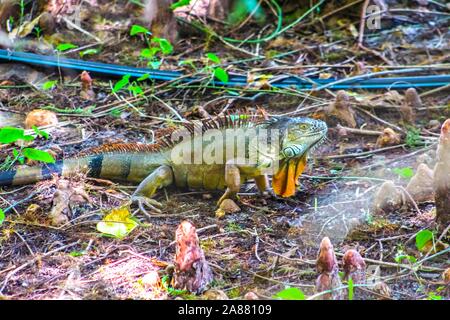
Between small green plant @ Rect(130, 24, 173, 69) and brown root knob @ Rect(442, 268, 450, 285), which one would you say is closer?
brown root knob @ Rect(442, 268, 450, 285)

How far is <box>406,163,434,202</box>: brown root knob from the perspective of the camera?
537 cm

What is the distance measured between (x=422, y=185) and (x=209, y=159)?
172cm

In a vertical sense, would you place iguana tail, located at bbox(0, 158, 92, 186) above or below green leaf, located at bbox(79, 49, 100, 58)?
below

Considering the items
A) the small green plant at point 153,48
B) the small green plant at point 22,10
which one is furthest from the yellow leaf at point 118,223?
the small green plant at point 22,10

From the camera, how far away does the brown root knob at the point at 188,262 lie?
410 centimetres

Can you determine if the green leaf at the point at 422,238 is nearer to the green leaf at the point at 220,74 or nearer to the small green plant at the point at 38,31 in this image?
Result: the green leaf at the point at 220,74

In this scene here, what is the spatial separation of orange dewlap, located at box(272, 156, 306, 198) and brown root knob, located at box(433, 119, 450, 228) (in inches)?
53.7

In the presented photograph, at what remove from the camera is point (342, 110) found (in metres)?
7.09

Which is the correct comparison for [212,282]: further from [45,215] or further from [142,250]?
[45,215]

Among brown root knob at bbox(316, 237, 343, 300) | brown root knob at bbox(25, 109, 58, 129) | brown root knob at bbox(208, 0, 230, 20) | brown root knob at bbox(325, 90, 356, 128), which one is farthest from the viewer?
brown root knob at bbox(208, 0, 230, 20)

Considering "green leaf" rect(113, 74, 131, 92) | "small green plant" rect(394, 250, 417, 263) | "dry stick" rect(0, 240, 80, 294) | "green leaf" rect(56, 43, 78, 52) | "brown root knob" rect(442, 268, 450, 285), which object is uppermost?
"green leaf" rect(56, 43, 78, 52)

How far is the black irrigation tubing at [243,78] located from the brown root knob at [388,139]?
128 centimetres

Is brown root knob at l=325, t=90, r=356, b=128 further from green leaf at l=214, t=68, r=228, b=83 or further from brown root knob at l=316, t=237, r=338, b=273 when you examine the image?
brown root knob at l=316, t=237, r=338, b=273

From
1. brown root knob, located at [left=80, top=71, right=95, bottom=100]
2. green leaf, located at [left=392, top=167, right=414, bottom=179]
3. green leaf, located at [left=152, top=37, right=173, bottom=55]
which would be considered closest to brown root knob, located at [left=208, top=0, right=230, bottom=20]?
green leaf, located at [left=152, top=37, right=173, bottom=55]
